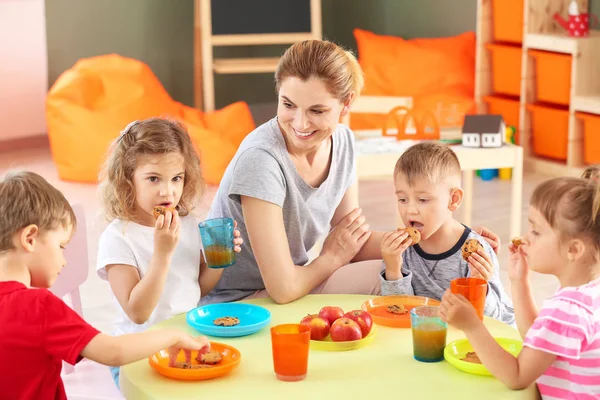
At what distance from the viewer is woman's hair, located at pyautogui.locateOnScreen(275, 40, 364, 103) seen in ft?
7.45

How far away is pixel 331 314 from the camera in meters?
1.90

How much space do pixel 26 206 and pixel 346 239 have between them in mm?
919

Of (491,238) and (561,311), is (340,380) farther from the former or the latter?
(491,238)

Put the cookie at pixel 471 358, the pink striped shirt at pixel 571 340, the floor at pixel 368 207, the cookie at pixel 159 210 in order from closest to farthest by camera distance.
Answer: the pink striped shirt at pixel 571 340 → the cookie at pixel 471 358 → the cookie at pixel 159 210 → the floor at pixel 368 207

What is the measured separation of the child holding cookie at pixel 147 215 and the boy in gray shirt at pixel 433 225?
1.39 feet

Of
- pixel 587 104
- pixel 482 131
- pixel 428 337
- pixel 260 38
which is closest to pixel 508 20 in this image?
pixel 587 104

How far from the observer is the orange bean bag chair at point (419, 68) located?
612 centimetres

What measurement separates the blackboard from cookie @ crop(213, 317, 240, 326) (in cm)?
488

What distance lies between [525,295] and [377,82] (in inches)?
176

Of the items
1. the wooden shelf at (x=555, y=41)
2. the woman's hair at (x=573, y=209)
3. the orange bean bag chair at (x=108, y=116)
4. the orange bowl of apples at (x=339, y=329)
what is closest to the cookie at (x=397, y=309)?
the orange bowl of apples at (x=339, y=329)

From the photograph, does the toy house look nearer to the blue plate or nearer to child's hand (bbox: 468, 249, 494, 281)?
child's hand (bbox: 468, 249, 494, 281)

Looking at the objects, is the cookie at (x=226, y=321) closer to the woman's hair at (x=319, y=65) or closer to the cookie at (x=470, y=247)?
the cookie at (x=470, y=247)

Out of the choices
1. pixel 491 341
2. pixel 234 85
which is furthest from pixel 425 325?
pixel 234 85

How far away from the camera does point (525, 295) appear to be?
1846mm
